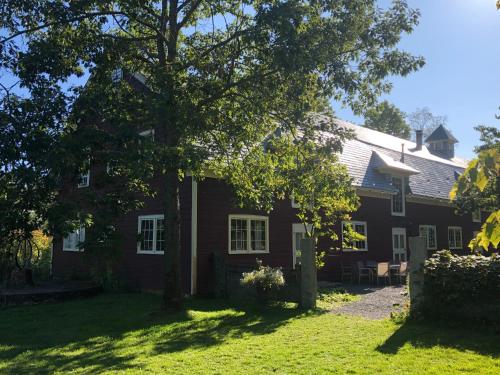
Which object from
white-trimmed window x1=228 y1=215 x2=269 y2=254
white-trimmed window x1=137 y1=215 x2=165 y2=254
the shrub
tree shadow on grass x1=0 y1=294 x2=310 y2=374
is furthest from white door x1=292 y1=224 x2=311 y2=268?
the shrub

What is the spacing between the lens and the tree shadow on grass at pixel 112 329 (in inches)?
300

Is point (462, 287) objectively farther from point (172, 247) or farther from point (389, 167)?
point (389, 167)

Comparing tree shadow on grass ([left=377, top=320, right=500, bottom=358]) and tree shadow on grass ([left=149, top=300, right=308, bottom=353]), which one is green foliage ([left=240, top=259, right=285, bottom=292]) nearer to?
tree shadow on grass ([left=149, top=300, right=308, bottom=353])

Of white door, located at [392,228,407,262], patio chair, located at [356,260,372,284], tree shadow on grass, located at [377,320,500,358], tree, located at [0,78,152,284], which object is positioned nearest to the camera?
tree shadow on grass, located at [377,320,500,358]

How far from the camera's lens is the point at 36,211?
8297mm

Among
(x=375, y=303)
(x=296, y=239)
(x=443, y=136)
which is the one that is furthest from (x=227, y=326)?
(x=443, y=136)

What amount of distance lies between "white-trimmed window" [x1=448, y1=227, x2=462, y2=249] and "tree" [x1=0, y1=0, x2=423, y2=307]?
17.9 metres

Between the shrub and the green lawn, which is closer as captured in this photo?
the green lawn

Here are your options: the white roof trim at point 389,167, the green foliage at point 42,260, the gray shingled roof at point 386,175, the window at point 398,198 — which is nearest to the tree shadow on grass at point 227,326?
the gray shingled roof at point 386,175

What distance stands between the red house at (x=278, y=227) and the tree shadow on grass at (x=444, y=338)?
16.1 feet

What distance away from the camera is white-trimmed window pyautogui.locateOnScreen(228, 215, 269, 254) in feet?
52.9

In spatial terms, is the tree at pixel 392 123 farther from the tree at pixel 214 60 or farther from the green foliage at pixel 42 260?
the tree at pixel 214 60

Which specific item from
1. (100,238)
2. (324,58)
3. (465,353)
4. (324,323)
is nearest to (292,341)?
(324,323)

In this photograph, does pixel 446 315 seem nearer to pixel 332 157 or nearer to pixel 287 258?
pixel 332 157
